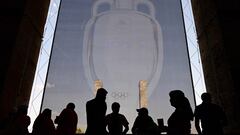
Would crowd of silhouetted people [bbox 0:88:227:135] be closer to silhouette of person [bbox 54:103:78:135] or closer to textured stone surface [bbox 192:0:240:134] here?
silhouette of person [bbox 54:103:78:135]

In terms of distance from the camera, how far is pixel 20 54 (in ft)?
22.9

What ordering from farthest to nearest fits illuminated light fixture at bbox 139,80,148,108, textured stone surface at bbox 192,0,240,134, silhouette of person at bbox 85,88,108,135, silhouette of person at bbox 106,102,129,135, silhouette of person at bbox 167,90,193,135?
illuminated light fixture at bbox 139,80,148,108 < textured stone surface at bbox 192,0,240,134 < silhouette of person at bbox 106,102,129,135 < silhouette of person at bbox 85,88,108,135 < silhouette of person at bbox 167,90,193,135

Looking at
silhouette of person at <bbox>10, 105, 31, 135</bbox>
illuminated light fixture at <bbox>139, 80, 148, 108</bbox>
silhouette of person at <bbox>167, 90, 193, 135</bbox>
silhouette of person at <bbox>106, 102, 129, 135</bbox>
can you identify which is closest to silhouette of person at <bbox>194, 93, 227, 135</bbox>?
silhouette of person at <bbox>167, 90, 193, 135</bbox>

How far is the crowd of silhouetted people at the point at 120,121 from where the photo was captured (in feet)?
13.5

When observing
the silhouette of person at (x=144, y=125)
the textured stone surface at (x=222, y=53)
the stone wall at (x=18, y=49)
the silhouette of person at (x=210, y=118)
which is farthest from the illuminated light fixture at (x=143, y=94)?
the silhouette of person at (x=210, y=118)

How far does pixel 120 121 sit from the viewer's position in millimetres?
4898

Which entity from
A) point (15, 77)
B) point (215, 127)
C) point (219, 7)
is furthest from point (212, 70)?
point (15, 77)

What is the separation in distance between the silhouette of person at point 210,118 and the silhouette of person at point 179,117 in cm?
51

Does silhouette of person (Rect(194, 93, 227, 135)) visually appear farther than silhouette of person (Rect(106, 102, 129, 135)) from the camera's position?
No

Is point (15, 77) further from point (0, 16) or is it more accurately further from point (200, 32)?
point (200, 32)

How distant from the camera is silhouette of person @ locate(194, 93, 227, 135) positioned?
4426mm

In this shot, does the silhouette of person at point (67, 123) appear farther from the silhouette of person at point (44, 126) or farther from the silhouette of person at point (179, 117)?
the silhouette of person at point (179, 117)

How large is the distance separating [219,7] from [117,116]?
4.72m

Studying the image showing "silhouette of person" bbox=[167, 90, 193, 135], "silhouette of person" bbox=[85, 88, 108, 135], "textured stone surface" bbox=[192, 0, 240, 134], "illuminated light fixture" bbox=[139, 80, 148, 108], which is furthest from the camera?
"illuminated light fixture" bbox=[139, 80, 148, 108]
